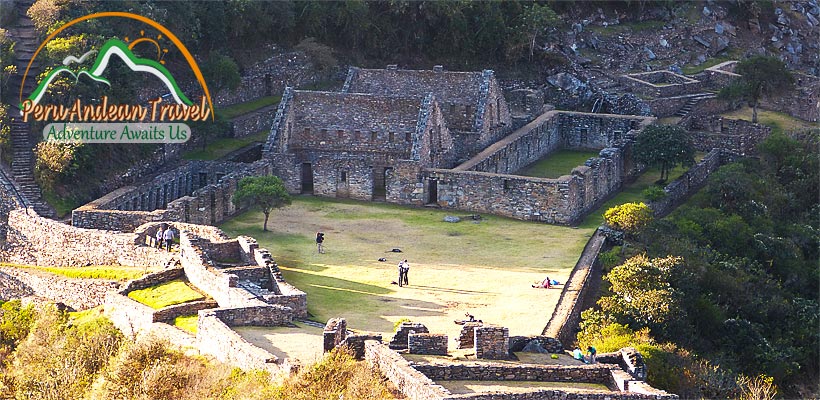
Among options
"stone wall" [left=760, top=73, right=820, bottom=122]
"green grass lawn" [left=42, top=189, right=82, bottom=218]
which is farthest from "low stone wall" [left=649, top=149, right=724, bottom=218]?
"green grass lawn" [left=42, top=189, right=82, bottom=218]

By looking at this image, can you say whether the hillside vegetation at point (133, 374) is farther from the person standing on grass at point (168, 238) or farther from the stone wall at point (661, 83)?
the stone wall at point (661, 83)

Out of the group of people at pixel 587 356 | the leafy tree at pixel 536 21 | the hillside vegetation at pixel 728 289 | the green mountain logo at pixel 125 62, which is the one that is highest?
the leafy tree at pixel 536 21

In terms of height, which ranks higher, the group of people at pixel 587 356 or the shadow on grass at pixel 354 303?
the group of people at pixel 587 356

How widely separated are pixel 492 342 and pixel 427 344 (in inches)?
72.4

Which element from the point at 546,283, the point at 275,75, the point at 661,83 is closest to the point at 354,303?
the point at 546,283

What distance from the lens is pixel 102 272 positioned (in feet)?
221

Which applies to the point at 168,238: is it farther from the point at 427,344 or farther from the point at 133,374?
the point at 427,344

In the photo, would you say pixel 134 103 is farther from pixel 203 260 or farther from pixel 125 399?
pixel 125 399

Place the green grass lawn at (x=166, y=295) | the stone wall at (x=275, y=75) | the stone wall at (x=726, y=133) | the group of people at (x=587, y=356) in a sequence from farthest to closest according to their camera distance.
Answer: the stone wall at (x=275, y=75) < the stone wall at (x=726, y=133) < the green grass lawn at (x=166, y=295) < the group of people at (x=587, y=356)

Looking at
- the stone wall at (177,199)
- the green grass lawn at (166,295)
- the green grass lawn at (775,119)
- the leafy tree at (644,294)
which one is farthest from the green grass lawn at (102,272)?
the green grass lawn at (775,119)

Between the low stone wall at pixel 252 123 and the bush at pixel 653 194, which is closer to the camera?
the bush at pixel 653 194

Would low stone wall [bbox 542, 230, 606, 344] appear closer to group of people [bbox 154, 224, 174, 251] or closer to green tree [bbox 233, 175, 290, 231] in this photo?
green tree [bbox 233, 175, 290, 231]

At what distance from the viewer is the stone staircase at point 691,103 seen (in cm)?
9931

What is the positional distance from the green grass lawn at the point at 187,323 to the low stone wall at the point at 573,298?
1134cm
